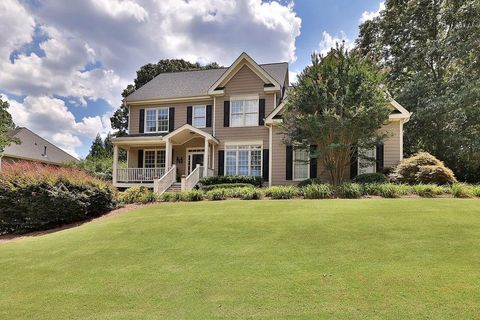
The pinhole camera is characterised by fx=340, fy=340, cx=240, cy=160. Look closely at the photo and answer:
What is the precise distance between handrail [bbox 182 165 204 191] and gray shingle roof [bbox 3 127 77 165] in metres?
17.9

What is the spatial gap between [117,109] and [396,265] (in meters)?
44.7

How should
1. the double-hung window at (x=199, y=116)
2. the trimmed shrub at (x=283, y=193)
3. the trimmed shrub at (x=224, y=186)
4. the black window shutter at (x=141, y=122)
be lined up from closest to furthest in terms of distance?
1. the trimmed shrub at (x=283, y=193)
2. the trimmed shrub at (x=224, y=186)
3. the double-hung window at (x=199, y=116)
4. the black window shutter at (x=141, y=122)

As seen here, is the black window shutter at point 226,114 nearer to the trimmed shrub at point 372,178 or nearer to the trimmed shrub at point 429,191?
the trimmed shrub at point 372,178

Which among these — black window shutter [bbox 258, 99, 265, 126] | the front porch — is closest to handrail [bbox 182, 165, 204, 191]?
the front porch

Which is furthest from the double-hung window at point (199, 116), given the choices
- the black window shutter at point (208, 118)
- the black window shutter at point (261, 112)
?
the black window shutter at point (261, 112)

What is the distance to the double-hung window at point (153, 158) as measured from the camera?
2220 centimetres

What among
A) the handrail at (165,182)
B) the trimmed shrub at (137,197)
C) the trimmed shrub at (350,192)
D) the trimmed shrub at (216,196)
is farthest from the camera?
the handrail at (165,182)

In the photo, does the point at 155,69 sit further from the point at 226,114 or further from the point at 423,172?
the point at 423,172

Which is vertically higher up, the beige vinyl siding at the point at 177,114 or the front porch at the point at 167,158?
the beige vinyl siding at the point at 177,114

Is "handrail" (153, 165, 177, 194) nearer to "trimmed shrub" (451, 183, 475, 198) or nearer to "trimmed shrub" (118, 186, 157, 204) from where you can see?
"trimmed shrub" (118, 186, 157, 204)

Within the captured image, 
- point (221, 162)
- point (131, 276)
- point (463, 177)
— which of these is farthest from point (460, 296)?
point (463, 177)

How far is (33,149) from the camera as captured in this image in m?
30.7

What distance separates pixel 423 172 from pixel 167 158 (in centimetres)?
1284

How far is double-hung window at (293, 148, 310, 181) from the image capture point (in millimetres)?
18234
